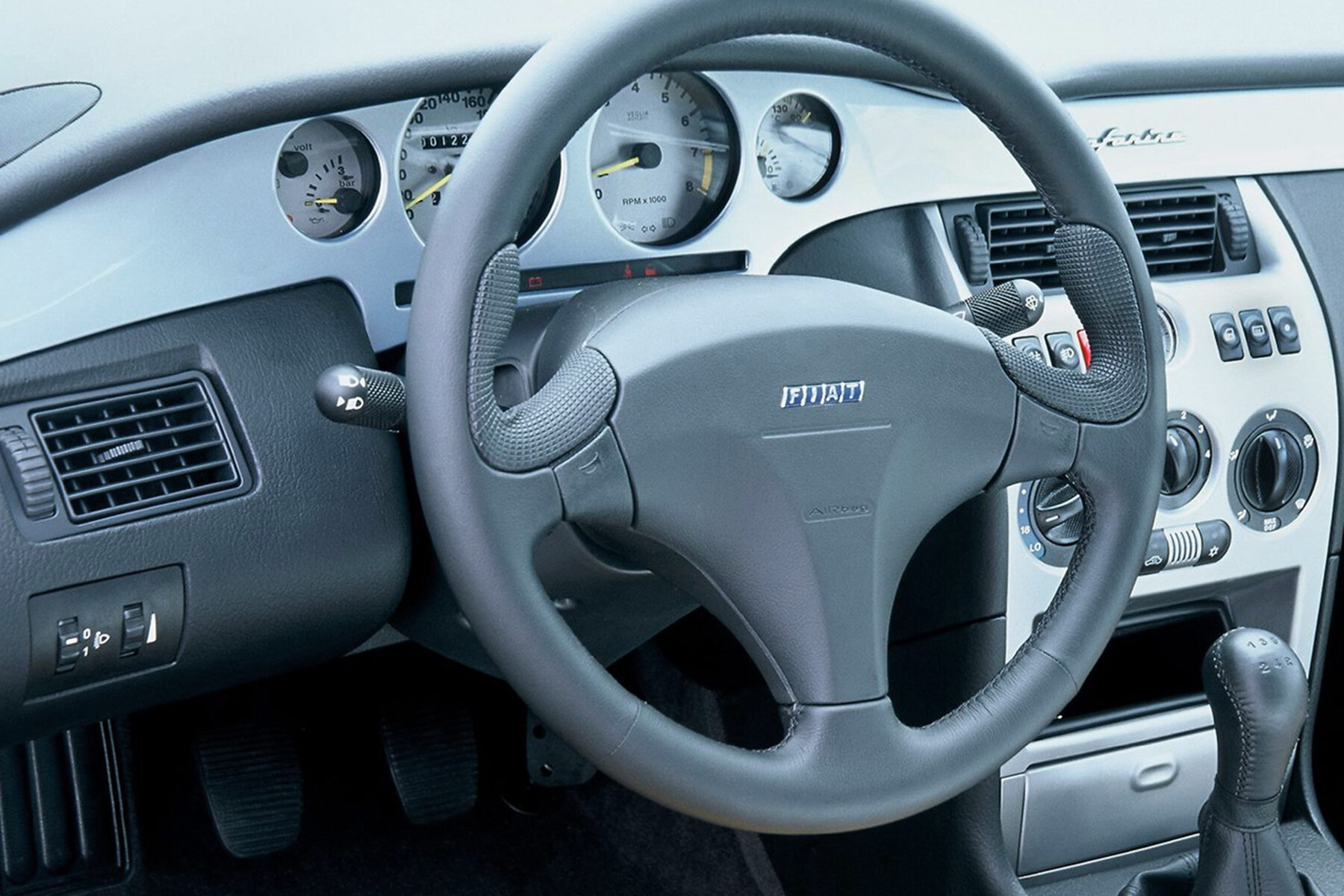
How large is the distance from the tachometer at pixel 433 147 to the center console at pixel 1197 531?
496 millimetres

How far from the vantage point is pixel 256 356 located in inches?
49.6

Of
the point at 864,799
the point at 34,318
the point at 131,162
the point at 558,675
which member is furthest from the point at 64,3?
the point at 864,799

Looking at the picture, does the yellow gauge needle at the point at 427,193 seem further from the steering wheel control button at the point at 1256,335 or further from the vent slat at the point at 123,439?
the steering wheel control button at the point at 1256,335

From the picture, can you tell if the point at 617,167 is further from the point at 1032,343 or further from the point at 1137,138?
the point at 1137,138

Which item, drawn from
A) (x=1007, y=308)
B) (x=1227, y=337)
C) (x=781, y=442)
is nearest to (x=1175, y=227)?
(x=1227, y=337)

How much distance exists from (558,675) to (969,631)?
2.11 ft

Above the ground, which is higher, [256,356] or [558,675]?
[256,356]

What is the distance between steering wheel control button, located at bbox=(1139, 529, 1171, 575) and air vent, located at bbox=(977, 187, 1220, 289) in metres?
0.28

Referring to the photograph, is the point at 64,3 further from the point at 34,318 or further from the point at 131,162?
the point at 34,318

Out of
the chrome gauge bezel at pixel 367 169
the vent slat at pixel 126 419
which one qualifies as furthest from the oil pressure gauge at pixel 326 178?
the vent slat at pixel 126 419

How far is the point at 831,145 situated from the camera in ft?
4.97

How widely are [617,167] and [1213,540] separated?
2.46 feet

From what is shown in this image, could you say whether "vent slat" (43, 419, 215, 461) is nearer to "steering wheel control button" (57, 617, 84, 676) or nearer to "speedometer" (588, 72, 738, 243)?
"steering wheel control button" (57, 617, 84, 676)

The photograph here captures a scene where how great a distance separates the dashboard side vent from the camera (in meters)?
1.61
